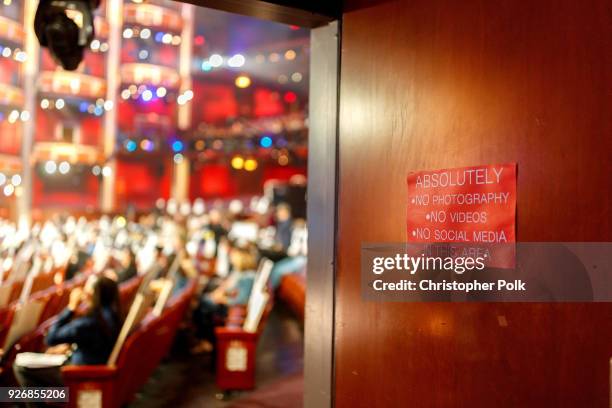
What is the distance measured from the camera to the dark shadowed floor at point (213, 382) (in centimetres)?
540

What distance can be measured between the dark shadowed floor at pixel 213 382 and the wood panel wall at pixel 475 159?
9.03ft

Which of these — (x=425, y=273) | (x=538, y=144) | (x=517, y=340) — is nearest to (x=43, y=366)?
(x=425, y=273)

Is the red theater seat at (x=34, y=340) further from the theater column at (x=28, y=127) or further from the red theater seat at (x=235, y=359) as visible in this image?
the theater column at (x=28, y=127)

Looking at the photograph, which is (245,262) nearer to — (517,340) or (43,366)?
(43,366)

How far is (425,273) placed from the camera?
99.3 inches

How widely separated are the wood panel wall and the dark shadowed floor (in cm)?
275

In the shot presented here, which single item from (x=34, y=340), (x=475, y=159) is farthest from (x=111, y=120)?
(x=475, y=159)

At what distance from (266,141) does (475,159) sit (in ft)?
64.6

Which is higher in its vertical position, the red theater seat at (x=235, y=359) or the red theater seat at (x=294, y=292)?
the red theater seat at (x=294, y=292)

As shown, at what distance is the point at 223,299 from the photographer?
22.9ft

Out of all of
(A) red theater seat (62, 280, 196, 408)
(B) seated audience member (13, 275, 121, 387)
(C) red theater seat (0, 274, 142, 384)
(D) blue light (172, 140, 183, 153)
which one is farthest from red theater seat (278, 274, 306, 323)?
(D) blue light (172, 140, 183, 153)

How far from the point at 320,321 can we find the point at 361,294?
1.06 ft

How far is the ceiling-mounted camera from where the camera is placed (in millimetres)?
2424

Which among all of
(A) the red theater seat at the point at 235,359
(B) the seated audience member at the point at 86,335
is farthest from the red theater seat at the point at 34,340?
(A) the red theater seat at the point at 235,359
